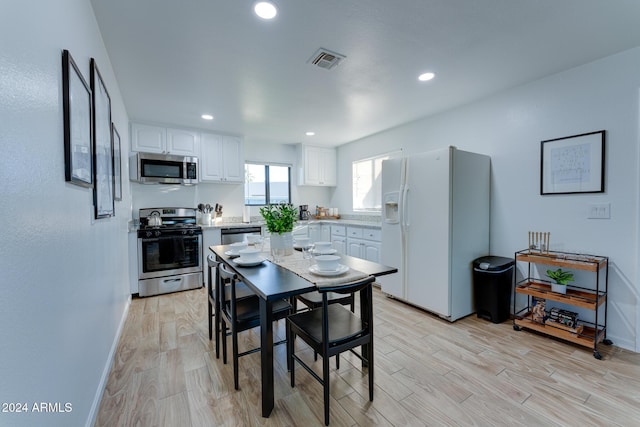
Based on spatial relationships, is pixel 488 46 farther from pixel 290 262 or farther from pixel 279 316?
pixel 279 316

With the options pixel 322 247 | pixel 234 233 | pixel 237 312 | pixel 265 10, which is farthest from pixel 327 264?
pixel 234 233

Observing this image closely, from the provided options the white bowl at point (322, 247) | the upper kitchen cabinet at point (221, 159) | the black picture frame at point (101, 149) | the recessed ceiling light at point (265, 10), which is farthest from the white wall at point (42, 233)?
the upper kitchen cabinet at point (221, 159)

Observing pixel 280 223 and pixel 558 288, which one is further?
pixel 558 288

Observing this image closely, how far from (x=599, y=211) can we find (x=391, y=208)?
190cm

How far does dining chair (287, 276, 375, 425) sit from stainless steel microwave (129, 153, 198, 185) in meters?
3.15

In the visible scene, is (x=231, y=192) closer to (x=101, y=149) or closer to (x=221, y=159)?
(x=221, y=159)

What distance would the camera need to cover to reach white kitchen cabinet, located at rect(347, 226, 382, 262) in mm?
3983

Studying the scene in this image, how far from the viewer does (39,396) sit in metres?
0.91

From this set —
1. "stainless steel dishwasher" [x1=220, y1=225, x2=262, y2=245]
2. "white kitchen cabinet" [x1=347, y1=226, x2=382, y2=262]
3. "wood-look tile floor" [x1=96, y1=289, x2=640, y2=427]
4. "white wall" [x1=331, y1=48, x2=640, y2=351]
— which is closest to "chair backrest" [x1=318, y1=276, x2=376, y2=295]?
"wood-look tile floor" [x1=96, y1=289, x2=640, y2=427]

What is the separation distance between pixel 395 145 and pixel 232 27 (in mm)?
3051

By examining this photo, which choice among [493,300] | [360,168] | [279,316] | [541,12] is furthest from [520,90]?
Result: [279,316]

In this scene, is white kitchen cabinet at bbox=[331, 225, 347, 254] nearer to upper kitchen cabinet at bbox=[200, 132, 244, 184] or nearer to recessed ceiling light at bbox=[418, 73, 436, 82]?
upper kitchen cabinet at bbox=[200, 132, 244, 184]

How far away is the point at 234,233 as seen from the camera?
13.9ft

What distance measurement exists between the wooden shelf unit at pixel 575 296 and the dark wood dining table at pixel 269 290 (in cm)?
174
